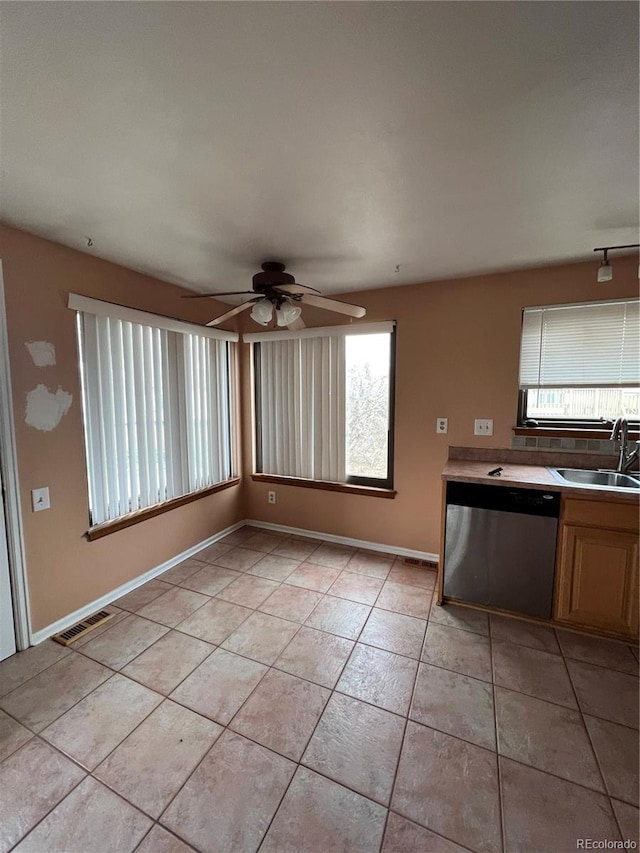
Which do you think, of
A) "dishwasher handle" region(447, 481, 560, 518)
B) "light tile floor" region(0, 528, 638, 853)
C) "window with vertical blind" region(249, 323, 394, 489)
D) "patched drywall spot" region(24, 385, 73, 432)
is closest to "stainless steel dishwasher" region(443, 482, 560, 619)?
"dishwasher handle" region(447, 481, 560, 518)

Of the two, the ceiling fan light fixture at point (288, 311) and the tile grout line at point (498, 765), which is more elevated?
the ceiling fan light fixture at point (288, 311)

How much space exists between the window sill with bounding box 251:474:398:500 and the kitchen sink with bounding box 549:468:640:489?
123 cm

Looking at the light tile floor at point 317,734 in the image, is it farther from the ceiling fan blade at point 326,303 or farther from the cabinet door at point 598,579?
the ceiling fan blade at point 326,303

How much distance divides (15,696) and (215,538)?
177 cm

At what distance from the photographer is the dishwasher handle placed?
207 cm

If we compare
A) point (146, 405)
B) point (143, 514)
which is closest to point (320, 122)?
point (146, 405)

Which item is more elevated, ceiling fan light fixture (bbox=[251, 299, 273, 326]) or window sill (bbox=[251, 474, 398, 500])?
ceiling fan light fixture (bbox=[251, 299, 273, 326])

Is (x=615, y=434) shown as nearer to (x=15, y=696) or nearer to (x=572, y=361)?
(x=572, y=361)

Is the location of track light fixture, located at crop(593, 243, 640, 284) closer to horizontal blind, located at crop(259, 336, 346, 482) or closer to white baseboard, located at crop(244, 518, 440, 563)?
horizontal blind, located at crop(259, 336, 346, 482)

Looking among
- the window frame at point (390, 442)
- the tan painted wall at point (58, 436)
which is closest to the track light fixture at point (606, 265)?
the window frame at point (390, 442)

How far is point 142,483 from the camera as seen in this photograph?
2580 millimetres

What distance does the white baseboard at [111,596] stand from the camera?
2.04m

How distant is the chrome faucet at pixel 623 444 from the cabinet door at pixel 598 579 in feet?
1.80

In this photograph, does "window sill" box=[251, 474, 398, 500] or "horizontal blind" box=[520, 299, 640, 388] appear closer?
"horizontal blind" box=[520, 299, 640, 388]
